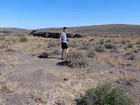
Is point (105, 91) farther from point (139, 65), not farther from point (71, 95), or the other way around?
point (139, 65)

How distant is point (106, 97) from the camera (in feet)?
29.3

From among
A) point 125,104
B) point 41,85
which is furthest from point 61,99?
point 125,104

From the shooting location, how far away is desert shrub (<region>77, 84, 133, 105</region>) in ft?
28.5

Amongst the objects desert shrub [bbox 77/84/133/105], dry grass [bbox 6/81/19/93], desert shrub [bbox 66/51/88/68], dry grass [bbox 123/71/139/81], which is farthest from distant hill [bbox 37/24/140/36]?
desert shrub [bbox 77/84/133/105]

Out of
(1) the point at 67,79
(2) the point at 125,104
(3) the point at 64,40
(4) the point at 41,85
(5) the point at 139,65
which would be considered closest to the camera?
(2) the point at 125,104

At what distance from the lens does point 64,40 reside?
16.5 m

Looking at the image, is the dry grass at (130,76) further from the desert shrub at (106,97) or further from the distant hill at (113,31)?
the distant hill at (113,31)

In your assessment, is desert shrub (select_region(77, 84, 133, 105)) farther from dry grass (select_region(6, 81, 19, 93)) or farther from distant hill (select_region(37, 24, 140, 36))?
distant hill (select_region(37, 24, 140, 36))

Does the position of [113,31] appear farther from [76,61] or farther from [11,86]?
[11,86]

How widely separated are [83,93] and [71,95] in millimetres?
525

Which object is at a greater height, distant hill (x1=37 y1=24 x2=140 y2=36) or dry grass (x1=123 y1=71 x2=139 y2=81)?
dry grass (x1=123 y1=71 x2=139 y2=81)

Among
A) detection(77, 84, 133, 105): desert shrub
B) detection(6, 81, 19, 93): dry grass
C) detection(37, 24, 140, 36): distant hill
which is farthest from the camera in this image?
detection(37, 24, 140, 36): distant hill

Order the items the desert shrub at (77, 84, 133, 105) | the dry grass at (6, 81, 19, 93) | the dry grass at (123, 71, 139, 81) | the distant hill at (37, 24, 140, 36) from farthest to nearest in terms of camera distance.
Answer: the distant hill at (37, 24, 140, 36) → the dry grass at (123, 71, 139, 81) → the dry grass at (6, 81, 19, 93) → the desert shrub at (77, 84, 133, 105)

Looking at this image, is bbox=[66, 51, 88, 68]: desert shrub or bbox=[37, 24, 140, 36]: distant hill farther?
bbox=[37, 24, 140, 36]: distant hill
